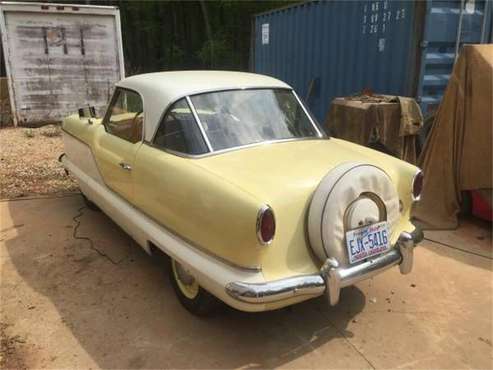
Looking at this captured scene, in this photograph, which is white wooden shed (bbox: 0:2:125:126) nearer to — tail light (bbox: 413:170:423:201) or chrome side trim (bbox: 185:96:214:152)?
chrome side trim (bbox: 185:96:214:152)

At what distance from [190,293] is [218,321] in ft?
0.88

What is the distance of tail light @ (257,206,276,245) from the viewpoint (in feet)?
7.80

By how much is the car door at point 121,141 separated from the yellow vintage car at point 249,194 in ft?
0.07

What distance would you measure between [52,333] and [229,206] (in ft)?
5.05

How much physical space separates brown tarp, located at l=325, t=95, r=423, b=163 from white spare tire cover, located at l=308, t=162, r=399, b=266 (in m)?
2.64

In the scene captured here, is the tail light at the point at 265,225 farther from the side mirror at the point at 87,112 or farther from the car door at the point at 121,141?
the side mirror at the point at 87,112

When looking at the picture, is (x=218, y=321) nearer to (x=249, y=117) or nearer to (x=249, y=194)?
(x=249, y=194)

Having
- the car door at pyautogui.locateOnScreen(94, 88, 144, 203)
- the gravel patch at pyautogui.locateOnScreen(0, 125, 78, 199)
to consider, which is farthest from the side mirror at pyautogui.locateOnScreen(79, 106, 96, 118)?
the gravel patch at pyautogui.locateOnScreen(0, 125, 78, 199)

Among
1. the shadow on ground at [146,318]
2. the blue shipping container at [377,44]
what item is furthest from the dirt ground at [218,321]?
the blue shipping container at [377,44]

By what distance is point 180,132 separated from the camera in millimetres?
3184

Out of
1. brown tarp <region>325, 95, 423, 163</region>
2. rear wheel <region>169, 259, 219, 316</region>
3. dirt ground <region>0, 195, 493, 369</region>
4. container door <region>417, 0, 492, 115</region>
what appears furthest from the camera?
container door <region>417, 0, 492, 115</region>

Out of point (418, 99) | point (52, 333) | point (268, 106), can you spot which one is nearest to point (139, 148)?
point (268, 106)

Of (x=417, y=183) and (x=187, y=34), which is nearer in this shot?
(x=417, y=183)

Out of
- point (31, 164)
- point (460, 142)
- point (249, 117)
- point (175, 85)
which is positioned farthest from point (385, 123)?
point (31, 164)
